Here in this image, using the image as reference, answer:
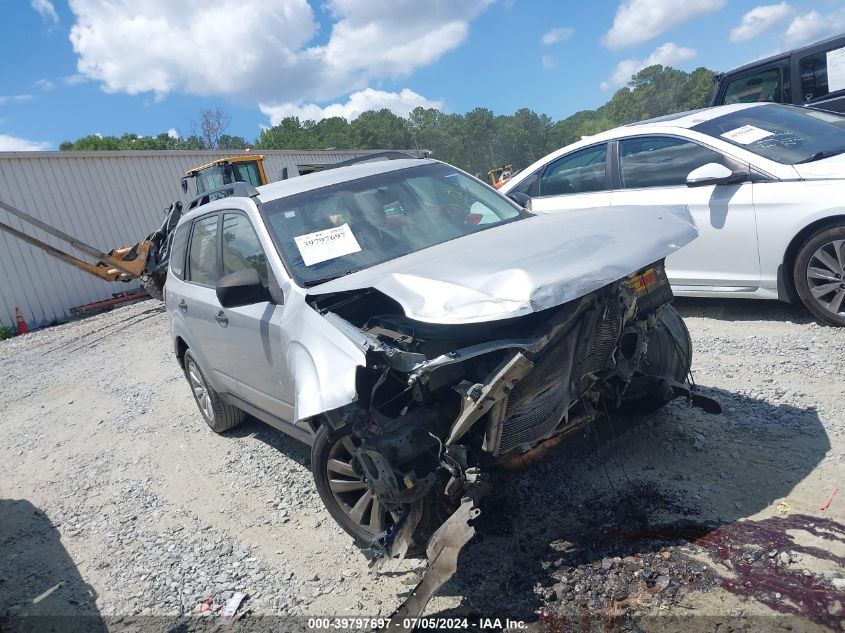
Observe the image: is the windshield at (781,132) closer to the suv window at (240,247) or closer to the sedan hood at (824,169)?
the sedan hood at (824,169)

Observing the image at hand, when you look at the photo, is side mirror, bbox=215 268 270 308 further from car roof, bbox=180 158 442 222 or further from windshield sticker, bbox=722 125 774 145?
windshield sticker, bbox=722 125 774 145

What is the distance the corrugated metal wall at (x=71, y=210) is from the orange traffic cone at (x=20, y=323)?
10 centimetres

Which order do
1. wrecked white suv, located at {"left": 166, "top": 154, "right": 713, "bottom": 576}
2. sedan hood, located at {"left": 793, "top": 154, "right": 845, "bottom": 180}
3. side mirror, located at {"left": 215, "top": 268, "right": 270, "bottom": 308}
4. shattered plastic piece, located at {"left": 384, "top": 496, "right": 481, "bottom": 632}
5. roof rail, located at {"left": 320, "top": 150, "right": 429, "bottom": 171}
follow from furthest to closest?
roof rail, located at {"left": 320, "top": 150, "right": 429, "bottom": 171}
sedan hood, located at {"left": 793, "top": 154, "right": 845, "bottom": 180}
side mirror, located at {"left": 215, "top": 268, "right": 270, "bottom": 308}
wrecked white suv, located at {"left": 166, "top": 154, "right": 713, "bottom": 576}
shattered plastic piece, located at {"left": 384, "top": 496, "right": 481, "bottom": 632}

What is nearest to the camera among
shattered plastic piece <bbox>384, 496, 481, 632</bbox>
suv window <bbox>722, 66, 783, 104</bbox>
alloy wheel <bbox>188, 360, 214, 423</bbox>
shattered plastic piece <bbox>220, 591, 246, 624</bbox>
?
shattered plastic piece <bbox>384, 496, 481, 632</bbox>

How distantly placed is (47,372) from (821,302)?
35.5 ft

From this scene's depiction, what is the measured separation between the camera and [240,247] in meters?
4.16

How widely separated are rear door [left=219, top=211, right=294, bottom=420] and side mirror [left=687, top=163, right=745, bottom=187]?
359 cm

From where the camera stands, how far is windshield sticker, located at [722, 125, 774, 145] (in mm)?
5281

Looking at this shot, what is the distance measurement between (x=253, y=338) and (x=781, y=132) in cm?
475

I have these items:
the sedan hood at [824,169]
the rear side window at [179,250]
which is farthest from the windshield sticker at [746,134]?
the rear side window at [179,250]

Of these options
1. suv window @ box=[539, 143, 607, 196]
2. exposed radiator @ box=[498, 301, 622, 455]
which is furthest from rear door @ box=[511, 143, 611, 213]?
exposed radiator @ box=[498, 301, 622, 455]

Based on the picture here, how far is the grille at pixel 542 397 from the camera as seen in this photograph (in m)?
2.71

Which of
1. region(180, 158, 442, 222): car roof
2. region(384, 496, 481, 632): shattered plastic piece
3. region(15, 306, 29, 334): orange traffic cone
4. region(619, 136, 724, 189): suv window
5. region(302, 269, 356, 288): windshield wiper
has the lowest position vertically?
region(384, 496, 481, 632): shattered plastic piece

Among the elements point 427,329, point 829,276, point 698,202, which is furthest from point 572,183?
point 427,329
